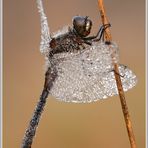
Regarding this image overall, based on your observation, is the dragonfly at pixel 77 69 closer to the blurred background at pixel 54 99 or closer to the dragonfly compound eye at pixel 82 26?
the dragonfly compound eye at pixel 82 26

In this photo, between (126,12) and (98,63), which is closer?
(98,63)

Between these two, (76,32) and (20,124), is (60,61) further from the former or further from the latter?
(20,124)

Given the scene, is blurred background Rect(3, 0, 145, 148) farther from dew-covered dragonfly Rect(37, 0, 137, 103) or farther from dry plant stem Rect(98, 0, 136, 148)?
dry plant stem Rect(98, 0, 136, 148)

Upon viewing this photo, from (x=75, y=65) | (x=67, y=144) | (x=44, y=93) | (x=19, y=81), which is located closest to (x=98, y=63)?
(x=75, y=65)

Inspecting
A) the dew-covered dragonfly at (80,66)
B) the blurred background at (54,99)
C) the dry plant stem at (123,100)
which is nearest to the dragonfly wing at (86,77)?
the dew-covered dragonfly at (80,66)

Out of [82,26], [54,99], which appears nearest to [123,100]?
[82,26]
